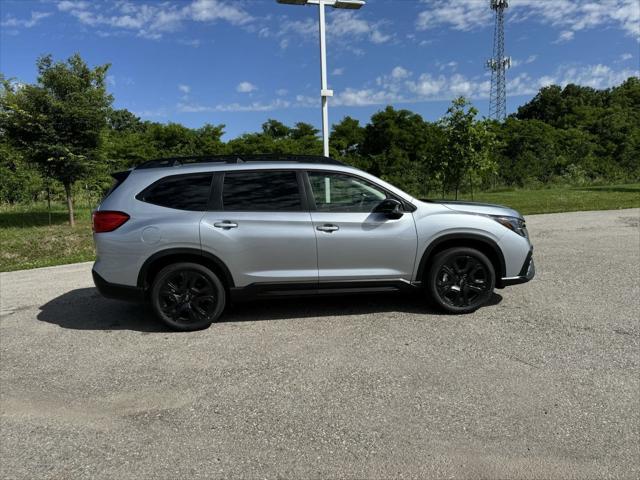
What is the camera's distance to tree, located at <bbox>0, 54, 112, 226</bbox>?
14.3 meters

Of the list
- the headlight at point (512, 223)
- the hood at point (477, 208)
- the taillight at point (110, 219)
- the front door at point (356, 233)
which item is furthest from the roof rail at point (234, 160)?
the headlight at point (512, 223)

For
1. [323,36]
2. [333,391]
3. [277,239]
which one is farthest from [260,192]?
[323,36]

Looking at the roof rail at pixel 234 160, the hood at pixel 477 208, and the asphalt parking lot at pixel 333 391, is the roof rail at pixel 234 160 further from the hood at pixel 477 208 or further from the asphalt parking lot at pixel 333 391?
the asphalt parking lot at pixel 333 391

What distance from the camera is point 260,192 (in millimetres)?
5102

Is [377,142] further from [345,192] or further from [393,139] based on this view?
[345,192]

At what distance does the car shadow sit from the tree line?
33.1 ft

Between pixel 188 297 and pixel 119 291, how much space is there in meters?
0.71

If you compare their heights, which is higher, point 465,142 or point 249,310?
point 465,142

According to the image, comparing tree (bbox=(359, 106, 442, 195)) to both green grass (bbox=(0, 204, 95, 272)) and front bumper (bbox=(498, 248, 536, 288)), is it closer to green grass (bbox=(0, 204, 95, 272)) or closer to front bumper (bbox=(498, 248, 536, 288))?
green grass (bbox=(0, 204, 95, 272))

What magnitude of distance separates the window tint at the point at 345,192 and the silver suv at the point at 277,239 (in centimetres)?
1

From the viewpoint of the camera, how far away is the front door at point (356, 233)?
16.5 feet

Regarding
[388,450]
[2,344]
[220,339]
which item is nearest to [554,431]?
[388,450]

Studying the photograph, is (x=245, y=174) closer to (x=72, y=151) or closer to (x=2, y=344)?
(x=2, y=344)

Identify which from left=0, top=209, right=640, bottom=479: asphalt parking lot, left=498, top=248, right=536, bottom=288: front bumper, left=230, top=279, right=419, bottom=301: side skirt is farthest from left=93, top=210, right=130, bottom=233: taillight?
left=498, top=248, right=536, bottom=288: front bumper
